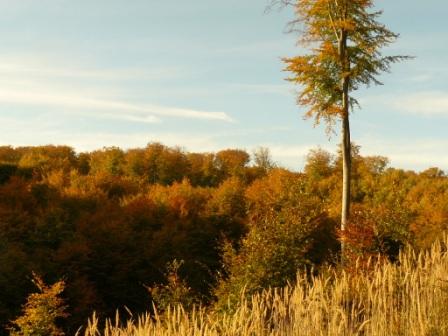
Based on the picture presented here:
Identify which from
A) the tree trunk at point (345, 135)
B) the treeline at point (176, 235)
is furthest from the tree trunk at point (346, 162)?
the treeline at point (176, 235)

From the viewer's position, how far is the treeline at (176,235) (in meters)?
15.8

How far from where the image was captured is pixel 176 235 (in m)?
27.0

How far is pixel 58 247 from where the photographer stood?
993 inches

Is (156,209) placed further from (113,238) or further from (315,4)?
(315,4)

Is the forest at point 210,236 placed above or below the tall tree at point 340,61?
below

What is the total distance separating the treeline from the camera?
15.8 metres

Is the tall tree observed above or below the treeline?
above

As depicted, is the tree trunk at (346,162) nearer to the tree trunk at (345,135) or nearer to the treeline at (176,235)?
the tree trunk at (345,135)

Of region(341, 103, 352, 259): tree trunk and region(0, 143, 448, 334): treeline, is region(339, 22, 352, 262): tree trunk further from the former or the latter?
region(0, 143, 448, 334): treeline

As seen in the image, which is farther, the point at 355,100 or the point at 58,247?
the point at 58,247

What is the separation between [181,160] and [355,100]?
2893 cm

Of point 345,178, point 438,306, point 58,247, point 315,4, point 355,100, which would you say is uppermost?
point 315,4

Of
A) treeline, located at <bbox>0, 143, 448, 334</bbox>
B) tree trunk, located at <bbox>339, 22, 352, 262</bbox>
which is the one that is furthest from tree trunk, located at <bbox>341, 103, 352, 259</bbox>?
treeline, located at <bbox>0, 143, 448, 334</bbox>

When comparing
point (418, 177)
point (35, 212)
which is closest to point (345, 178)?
point (35, 212)
